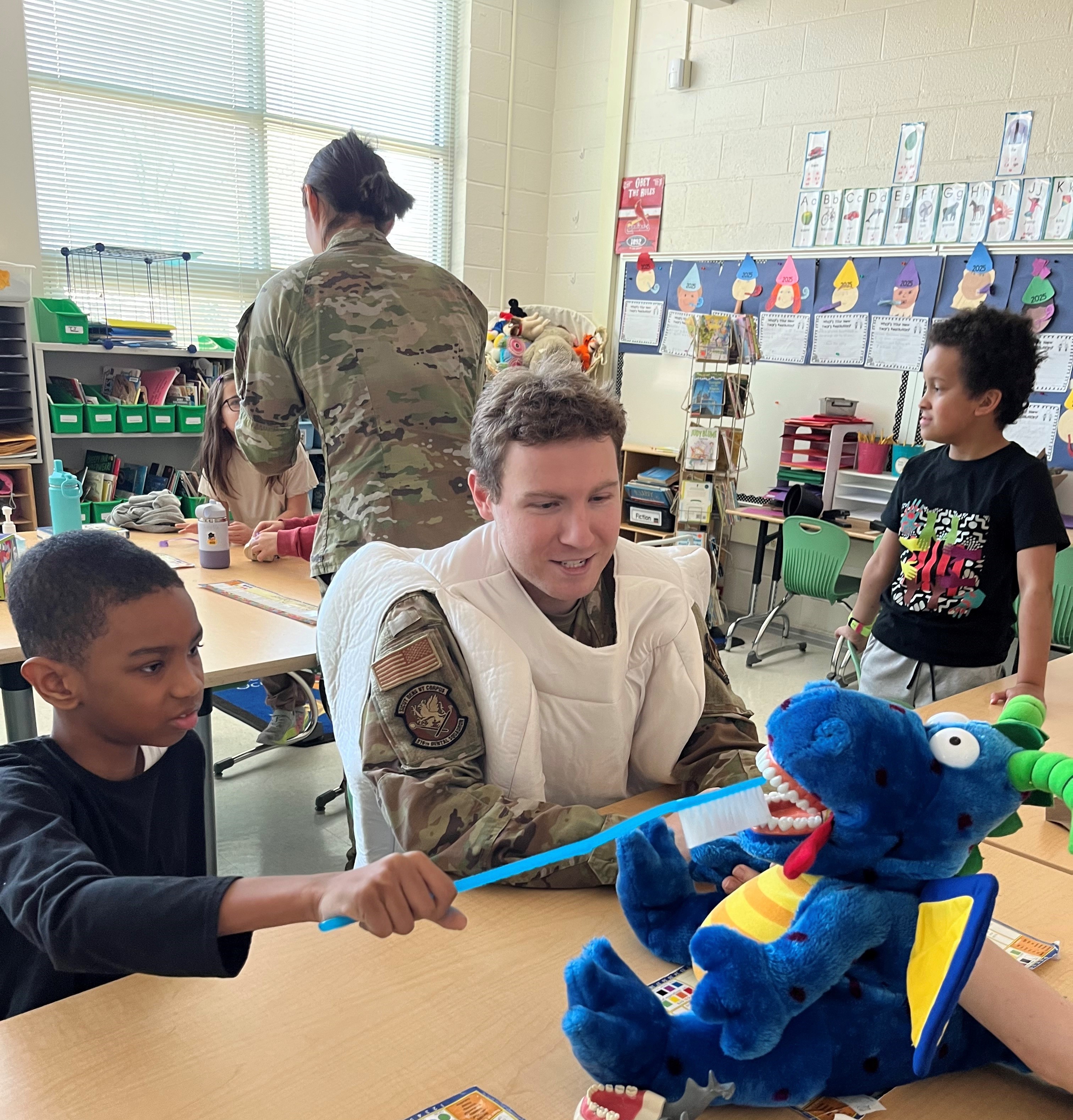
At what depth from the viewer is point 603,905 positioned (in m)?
1.06

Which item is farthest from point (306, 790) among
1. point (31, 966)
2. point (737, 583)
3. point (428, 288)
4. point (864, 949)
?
point (737, 583)

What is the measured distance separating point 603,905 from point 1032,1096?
1.44 ft

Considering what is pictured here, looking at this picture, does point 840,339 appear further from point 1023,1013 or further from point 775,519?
point 1023,1013

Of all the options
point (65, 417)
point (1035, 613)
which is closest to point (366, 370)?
point (1035, 613)

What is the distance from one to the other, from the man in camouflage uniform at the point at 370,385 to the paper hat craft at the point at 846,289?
2.86 meters

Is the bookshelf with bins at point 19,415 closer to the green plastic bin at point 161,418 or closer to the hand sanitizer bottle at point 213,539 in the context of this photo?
the green plastic bin at point 161,418

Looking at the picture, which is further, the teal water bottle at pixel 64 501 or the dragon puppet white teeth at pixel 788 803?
the teal water bottle at pixel 64 501

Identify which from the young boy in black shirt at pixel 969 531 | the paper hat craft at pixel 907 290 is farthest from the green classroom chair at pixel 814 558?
the young boy in black shirt at pixel 969 531

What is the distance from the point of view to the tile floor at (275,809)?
2484 mm

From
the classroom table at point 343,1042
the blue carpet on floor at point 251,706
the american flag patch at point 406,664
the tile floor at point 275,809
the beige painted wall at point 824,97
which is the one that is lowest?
the tile floor at point 275,809

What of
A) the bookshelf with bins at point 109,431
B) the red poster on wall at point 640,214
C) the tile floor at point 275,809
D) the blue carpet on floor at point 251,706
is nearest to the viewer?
the tile floor at point 275,809

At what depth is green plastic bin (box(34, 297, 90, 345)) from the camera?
13.8ft

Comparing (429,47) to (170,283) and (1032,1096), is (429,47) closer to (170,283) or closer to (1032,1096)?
(170,283)

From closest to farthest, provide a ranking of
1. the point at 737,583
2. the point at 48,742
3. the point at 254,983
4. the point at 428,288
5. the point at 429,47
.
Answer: the point at 254,983 → the point at 48,742 → the point at 428,288 → the point at 737,583 → the point at 429,47
